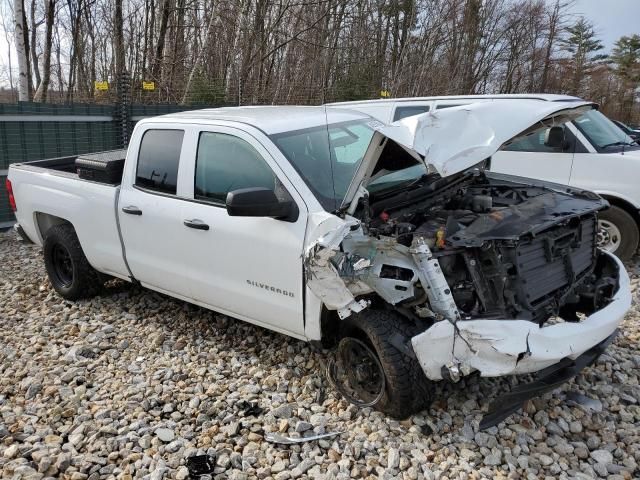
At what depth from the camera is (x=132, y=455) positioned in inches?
122

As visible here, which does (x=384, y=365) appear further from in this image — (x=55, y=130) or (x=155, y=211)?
(x=55, y=130)

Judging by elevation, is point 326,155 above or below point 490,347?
above

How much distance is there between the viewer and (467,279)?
9.85 feet

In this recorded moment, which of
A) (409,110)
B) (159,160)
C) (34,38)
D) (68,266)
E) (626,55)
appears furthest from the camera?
(626,55)

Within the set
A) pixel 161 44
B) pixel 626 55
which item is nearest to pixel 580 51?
pixel 626 55

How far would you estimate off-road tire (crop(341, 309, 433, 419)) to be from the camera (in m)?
3.04

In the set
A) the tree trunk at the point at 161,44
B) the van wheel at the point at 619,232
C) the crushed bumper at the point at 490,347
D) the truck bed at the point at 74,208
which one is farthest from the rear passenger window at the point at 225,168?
the tree trunk at the point at 161,44

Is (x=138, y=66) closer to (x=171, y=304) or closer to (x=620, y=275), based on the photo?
(x=171, y=304)

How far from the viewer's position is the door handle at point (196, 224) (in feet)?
12.6

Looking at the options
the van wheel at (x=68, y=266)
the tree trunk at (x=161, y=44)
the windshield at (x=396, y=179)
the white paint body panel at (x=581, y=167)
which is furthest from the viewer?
the tree trunk at (x=161, y=44)

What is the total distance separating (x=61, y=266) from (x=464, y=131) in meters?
4.47

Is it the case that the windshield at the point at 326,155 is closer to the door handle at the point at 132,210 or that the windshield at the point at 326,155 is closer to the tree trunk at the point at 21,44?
the door handle at the point at 132,210

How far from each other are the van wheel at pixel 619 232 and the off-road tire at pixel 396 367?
3.99 metres

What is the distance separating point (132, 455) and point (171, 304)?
2.31 meters
